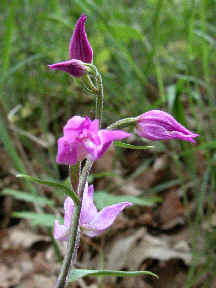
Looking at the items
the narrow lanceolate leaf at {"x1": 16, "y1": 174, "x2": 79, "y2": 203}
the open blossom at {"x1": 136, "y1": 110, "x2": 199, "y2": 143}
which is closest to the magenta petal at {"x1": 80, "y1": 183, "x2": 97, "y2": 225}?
the narrow lanceolate leaf at {"x1": 16, "y1": 174, "x2": 79, "y2": 203}

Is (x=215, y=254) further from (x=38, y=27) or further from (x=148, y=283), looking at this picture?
(x=38, y=27)

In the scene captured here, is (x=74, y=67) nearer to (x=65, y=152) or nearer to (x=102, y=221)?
(x=65, y=152)

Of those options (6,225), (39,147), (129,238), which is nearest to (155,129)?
(129,238)

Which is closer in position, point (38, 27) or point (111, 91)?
point (111, 91)

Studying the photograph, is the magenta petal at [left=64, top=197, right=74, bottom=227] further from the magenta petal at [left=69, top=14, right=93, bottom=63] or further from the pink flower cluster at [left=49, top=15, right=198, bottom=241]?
the magenta petal at [left=69, top=14, right=93, bottom=63]

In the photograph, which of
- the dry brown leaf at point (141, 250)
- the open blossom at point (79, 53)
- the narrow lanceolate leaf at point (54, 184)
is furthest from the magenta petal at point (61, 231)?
the dry brown leaf at point (141, 250)

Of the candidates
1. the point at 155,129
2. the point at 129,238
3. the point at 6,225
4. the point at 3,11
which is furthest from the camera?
the point at 3,11

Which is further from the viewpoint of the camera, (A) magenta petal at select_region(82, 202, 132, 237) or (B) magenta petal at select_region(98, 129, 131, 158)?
(A) magenta petal at select_region(82, 202, 132, 237)
